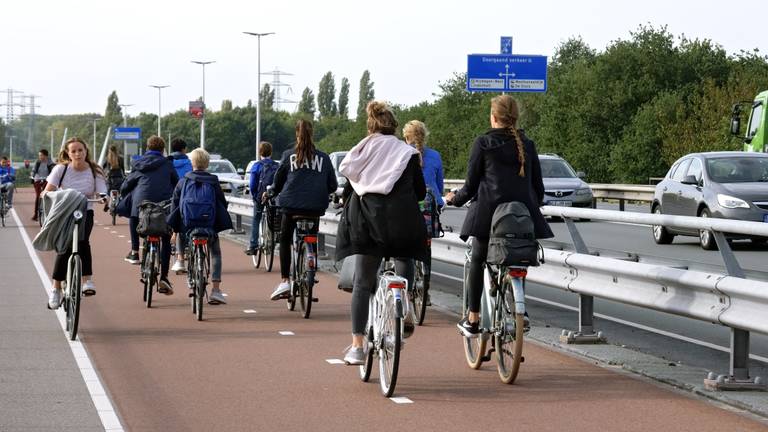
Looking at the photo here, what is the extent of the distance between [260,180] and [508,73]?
72.3ft

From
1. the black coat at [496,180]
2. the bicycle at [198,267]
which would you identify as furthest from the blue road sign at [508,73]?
the black coat at [496,180]

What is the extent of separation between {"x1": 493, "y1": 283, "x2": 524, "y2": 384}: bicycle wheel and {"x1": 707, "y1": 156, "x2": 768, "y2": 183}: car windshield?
12329 mm

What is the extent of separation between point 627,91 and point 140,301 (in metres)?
60.1

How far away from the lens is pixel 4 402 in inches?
305

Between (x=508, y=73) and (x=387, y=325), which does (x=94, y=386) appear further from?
(x=508, y=73)

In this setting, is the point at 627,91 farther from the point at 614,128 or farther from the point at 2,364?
the point at 2,364

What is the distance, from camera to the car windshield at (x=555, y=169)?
103 ft

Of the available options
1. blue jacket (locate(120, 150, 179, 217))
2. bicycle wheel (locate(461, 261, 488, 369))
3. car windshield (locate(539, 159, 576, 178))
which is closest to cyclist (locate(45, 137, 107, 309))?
blue jacket (locate(120, 150, 179, 217))

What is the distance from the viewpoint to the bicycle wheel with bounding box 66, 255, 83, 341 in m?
10.4

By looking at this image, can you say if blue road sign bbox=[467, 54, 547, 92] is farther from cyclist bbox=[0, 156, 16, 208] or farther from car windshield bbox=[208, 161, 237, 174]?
cyclist bbox=[0, 156, 16, 208]

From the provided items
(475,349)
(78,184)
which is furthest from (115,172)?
(475,349)

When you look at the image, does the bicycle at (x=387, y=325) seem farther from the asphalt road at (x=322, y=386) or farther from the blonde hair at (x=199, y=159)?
the blonde hair at (x=199, y=159)

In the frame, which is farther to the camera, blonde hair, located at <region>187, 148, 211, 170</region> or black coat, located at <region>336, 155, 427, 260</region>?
blonde hair, located at <region>187, 148, 211, 170</region>

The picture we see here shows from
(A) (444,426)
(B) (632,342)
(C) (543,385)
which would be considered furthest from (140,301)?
(A) (444,426)
